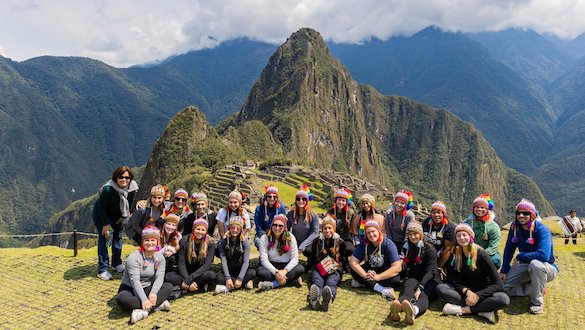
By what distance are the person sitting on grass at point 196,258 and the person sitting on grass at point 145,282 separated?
0.55 meters

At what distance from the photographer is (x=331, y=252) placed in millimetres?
8219

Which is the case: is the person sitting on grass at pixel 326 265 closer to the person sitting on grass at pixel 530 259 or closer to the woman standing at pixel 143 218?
the person sitting on grass at pixel 530 259

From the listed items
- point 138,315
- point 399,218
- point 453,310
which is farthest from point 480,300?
point 138,315

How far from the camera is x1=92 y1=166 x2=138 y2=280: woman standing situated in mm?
8531

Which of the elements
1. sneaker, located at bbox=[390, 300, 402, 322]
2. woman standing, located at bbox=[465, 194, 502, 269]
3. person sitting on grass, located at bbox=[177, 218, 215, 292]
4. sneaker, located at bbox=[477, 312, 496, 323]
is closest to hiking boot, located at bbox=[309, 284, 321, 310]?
sneaker, located at bbox=[390, 300, 402, 322]

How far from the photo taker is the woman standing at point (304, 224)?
8.86 m

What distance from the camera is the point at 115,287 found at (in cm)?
832

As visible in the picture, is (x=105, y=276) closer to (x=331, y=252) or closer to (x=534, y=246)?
(x=331, y=252)

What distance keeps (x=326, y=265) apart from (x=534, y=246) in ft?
12.9

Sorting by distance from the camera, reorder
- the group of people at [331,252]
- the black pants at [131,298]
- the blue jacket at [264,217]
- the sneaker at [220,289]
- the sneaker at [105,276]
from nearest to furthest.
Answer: the black pants at [131,298] → the group of people at [331,252] → the sneaker at [220,289] → the sneaker at [105,276] → the blue jacket at [264,217]

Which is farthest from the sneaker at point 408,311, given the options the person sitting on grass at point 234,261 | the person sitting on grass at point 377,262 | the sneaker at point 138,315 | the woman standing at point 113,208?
the woman standing at point 113,208

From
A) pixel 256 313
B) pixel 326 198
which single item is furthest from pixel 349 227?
pixel 326 198

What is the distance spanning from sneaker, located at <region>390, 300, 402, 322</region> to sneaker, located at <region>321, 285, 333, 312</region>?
111 cm

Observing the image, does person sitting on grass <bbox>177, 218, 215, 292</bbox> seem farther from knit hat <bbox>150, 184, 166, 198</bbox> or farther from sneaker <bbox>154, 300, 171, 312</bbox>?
knit hat <bbox>150, 184, 166, 198</bbox>
